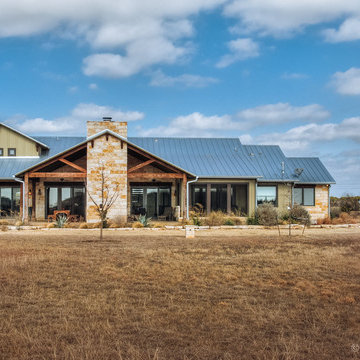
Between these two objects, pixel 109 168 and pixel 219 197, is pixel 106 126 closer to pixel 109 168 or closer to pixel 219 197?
pixel 109 168

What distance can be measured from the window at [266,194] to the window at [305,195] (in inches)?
71.5

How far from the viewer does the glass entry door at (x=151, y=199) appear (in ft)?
92.4

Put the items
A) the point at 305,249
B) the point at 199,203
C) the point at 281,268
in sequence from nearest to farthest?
the point at 281,268 < the point at 305,249 < the point at 199,203

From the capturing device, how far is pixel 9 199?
28344mm

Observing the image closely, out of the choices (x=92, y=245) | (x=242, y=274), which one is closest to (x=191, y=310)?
(x=242, y=274)

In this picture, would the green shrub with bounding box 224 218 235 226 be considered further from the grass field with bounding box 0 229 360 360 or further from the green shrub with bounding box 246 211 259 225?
the grass field with bounding box 0 229 360 360

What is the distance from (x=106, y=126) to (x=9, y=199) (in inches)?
296

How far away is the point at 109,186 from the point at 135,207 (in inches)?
160

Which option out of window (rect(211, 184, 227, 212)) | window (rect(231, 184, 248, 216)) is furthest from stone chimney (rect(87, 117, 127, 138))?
window (rect(231, 184, 248, 216))

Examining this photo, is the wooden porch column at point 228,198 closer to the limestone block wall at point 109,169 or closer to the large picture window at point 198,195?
the large picture window at point 198,195

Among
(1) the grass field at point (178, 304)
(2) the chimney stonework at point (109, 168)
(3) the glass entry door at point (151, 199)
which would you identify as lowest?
(1) the grass field at point (178, 304)

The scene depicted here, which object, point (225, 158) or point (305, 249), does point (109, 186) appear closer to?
point (225, 158)

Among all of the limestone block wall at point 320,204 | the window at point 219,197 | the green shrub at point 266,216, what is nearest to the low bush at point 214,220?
the green shrub at point 266,216

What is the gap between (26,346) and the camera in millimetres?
5422
